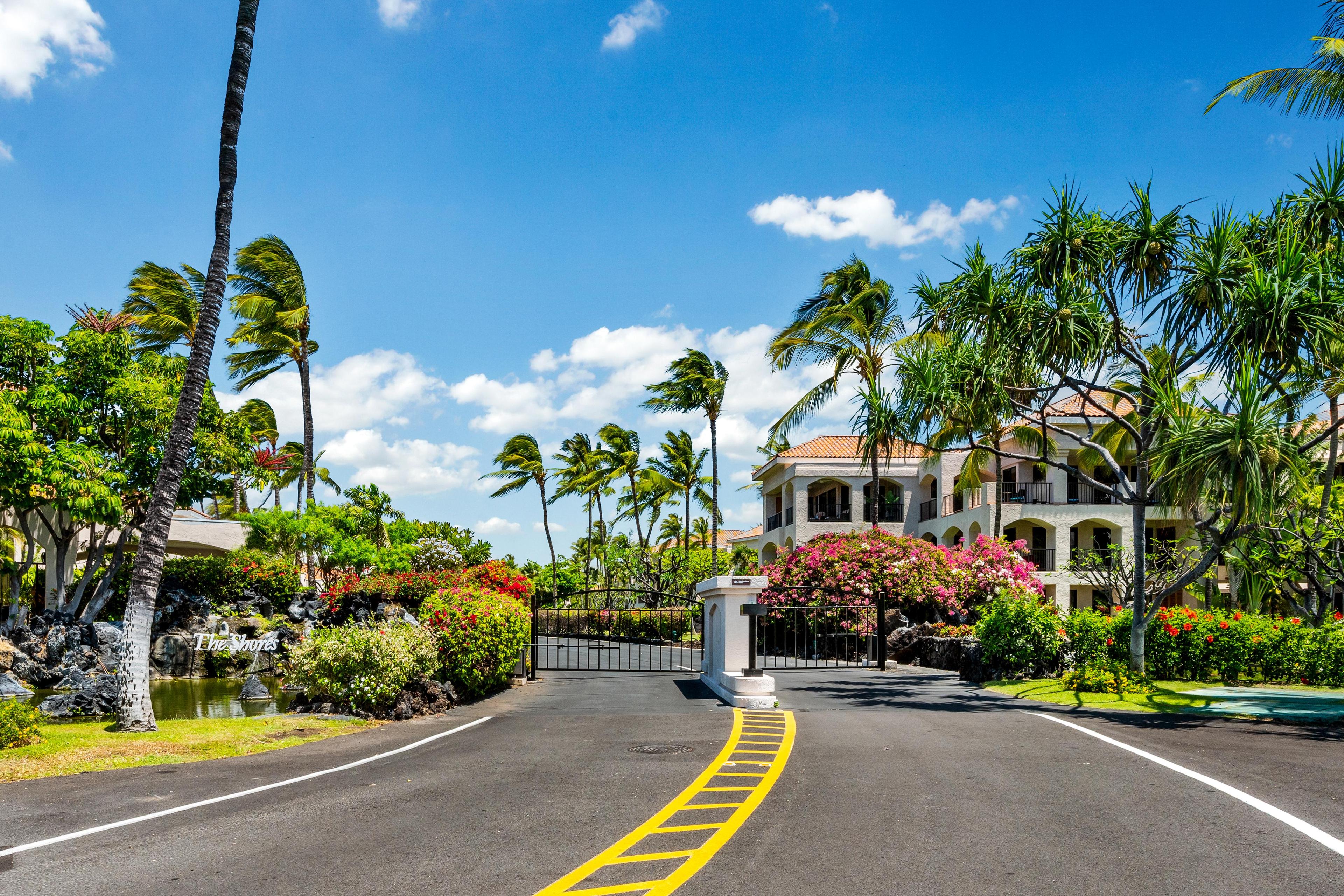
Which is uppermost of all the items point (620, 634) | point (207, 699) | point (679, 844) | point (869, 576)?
point (869, 576)

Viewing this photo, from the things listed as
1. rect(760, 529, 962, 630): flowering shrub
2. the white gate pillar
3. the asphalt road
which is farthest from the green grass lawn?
rect(760, 529, 962, 630): flowering shrub

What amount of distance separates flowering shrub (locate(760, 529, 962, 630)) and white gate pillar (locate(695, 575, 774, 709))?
9846mm

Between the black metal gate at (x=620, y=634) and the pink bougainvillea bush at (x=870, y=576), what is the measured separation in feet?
10.7

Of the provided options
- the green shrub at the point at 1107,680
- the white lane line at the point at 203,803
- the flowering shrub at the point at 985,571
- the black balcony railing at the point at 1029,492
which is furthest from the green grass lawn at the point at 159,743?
the black balcony railing at the point at 1029,492

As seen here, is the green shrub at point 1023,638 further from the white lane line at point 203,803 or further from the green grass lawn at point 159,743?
the green grass lawn at point 159,743

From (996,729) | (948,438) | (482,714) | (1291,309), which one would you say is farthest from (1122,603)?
(482,714)

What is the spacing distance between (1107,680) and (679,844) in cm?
1243

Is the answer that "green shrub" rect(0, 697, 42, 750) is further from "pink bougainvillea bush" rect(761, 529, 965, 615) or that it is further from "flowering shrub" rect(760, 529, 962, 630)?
"pink bougainvillea bush" rect(761, 529, 965, 615)

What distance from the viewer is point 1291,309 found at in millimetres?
13758

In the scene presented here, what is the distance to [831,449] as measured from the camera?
4497 cm

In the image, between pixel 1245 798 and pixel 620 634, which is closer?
pixel 1245 798

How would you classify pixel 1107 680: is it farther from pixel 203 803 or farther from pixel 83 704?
pixel 83 704

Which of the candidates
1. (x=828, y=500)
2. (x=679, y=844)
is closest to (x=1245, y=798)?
(x=679, y=844)

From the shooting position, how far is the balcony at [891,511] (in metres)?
43.0
